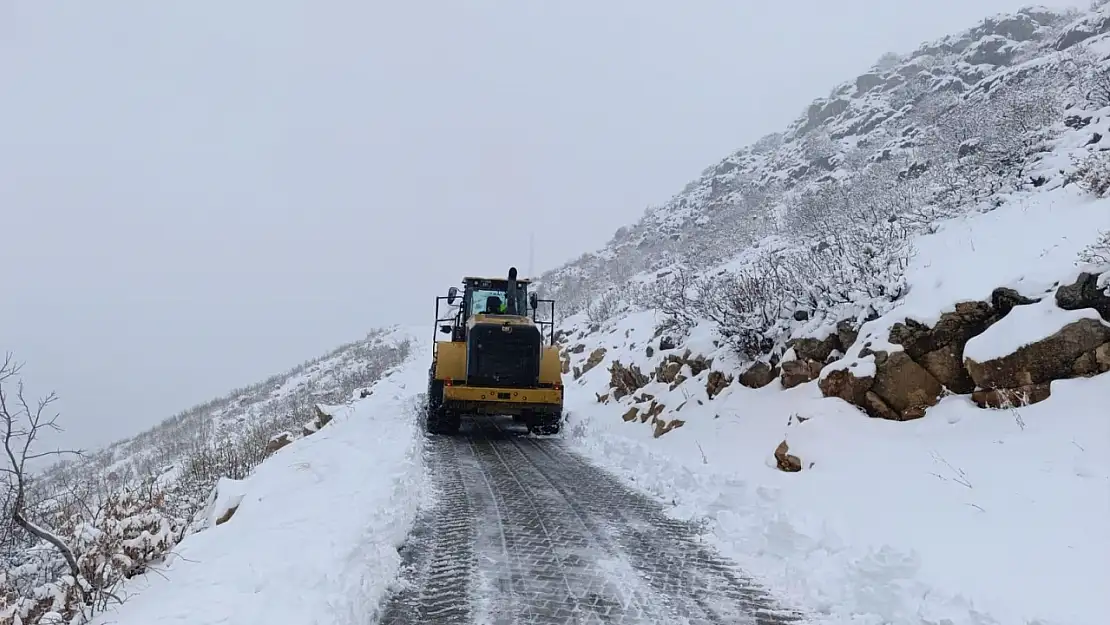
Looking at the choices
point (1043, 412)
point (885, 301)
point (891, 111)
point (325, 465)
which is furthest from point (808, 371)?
point (891, 111)

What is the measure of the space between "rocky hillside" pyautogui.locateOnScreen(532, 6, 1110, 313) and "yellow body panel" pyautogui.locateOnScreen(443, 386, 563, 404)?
24.6 ft

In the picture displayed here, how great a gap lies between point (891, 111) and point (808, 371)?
112 ft

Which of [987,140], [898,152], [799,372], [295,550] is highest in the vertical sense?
[898,152]

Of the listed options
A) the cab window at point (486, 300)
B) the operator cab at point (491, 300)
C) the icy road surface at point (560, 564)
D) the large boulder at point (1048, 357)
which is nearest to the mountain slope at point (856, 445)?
the large boulder at point (1048, 357)

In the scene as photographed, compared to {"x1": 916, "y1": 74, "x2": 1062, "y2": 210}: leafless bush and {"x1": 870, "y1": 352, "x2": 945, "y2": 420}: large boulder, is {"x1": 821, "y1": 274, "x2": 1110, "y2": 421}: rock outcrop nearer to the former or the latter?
{"x1": 870, "y1": 352, "x2": 945, "y2": 420}: large boulder

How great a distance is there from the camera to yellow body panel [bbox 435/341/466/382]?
12648 mm

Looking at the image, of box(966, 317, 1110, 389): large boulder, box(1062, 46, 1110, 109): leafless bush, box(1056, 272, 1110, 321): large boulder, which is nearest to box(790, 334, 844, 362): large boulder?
box(966, 317, 1110, 389): large boulder

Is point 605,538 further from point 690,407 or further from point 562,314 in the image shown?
point 562,314

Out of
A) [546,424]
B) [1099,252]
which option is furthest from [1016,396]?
[546,424]

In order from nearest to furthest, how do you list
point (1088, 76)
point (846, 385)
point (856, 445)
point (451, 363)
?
1. point (856, 445)
2. point (846, 385)
3. point (451, 363)
4. point (1088, 76)

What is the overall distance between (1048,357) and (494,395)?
8.74 m

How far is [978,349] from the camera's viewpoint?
673cm

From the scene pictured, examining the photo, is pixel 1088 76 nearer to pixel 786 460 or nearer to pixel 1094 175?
pixel 1094 175

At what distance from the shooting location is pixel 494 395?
489 inches
